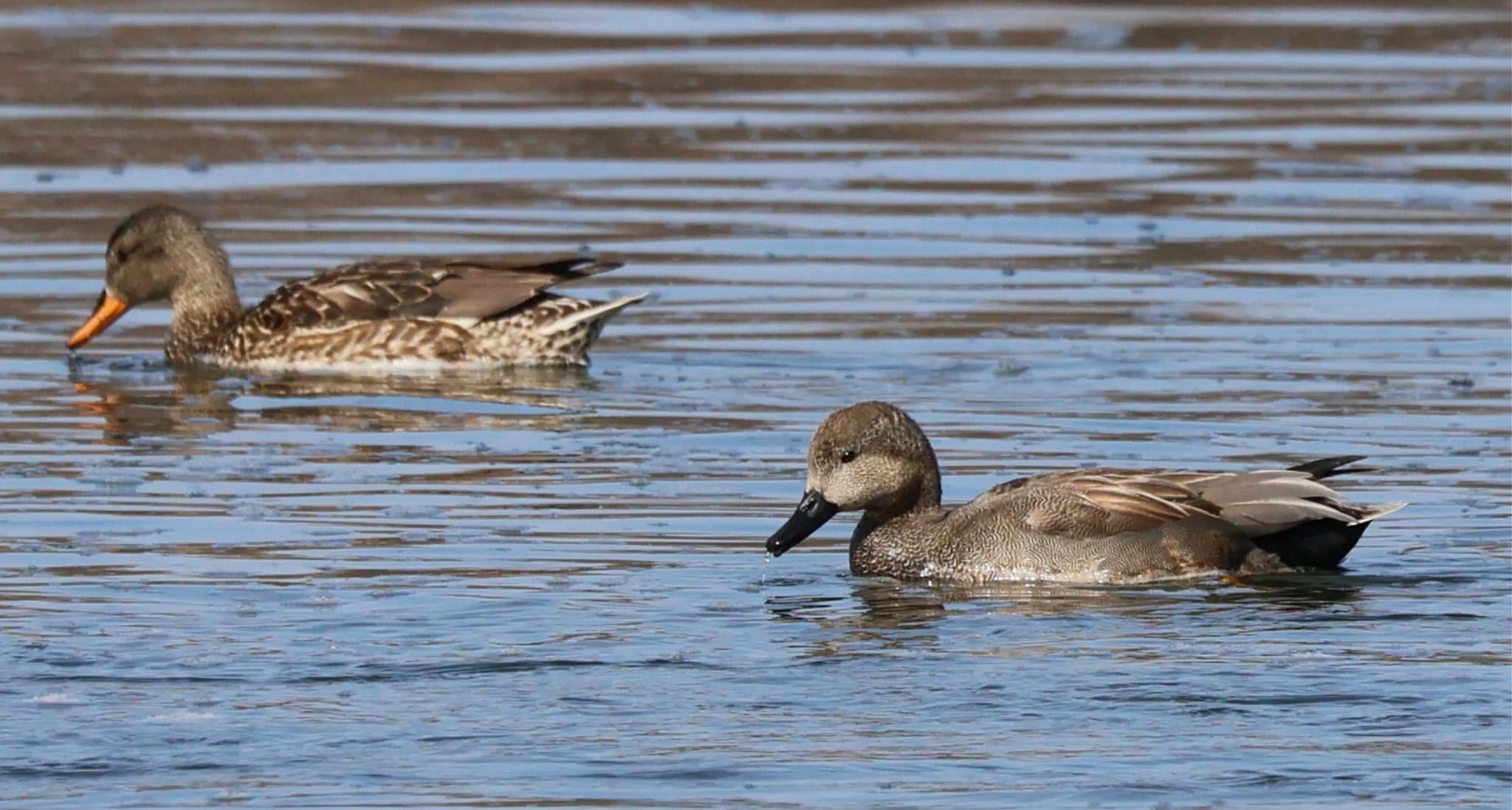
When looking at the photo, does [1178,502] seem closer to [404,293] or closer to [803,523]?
[803,523]

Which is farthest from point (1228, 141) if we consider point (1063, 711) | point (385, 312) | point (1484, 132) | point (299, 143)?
point (1063, 711)

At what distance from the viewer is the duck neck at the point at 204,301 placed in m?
15.9

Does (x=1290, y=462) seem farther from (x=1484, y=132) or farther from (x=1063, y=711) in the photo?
(x=1484, y=132)

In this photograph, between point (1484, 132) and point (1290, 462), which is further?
point (1484, 132)

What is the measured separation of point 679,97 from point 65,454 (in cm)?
1104

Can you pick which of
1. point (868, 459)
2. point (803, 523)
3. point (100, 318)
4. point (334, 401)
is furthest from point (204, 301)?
point (803, 523)

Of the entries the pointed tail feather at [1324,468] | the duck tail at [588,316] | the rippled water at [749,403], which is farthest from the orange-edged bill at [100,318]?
the pointed tail feather at [1324,468]

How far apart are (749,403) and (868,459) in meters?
3.08

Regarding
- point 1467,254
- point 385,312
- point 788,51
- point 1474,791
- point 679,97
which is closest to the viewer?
point 1474,791

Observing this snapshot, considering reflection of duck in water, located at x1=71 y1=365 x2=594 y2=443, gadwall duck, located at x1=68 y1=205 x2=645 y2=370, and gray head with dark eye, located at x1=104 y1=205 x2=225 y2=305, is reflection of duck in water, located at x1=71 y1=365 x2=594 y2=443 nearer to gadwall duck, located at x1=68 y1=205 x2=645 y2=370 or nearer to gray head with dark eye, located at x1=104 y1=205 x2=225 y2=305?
gadwall duck, located at x1=68 y1=205 x2=645 y2=370

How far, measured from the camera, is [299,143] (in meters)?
21.4

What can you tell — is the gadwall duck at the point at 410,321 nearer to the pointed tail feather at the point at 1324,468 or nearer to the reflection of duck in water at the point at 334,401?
the reflection of duck in water at the point at 334,401

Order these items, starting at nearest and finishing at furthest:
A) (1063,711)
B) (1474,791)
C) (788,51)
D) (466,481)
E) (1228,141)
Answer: (1474,791), (1063,711), (466,481), (1228,141), (788,51)

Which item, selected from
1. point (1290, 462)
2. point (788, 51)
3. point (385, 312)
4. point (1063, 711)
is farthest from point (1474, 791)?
point (788, 51)
